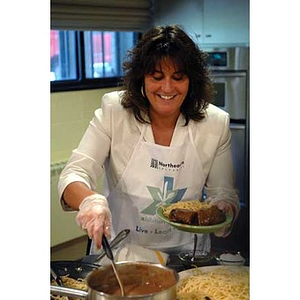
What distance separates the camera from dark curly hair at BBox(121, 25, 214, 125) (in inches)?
38.2

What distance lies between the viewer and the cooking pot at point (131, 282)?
638 mm

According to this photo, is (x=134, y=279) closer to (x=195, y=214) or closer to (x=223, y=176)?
(x=195, y=214)

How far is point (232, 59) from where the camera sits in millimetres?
2018

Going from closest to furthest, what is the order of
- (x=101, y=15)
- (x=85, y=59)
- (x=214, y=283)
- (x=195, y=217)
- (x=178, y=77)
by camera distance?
(x=214, y=283) → (x=195, y=217) → (x=178, y=77) → (x=85, y=59) → (x=101, y=15)

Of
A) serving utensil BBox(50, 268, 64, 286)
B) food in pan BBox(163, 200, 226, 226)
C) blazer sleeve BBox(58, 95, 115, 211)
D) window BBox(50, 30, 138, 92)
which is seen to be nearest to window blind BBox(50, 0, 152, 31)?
window BBox(50, 30, 138, 92)

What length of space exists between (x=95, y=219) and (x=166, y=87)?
32cm

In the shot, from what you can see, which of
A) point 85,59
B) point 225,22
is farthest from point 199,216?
point 225,22

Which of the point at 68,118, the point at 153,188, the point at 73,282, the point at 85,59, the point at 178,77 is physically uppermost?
the point at 85,59

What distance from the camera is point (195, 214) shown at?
2.93 ft

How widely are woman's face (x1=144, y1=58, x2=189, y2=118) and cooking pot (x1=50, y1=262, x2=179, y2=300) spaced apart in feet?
1.30

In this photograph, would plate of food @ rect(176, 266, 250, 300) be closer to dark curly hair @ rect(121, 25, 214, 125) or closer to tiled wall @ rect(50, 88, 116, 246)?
dark curly hair @ rect(121, 25, 214, 125)

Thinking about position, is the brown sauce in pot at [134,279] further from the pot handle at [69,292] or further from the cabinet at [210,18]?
the cabinet at [210,18]
